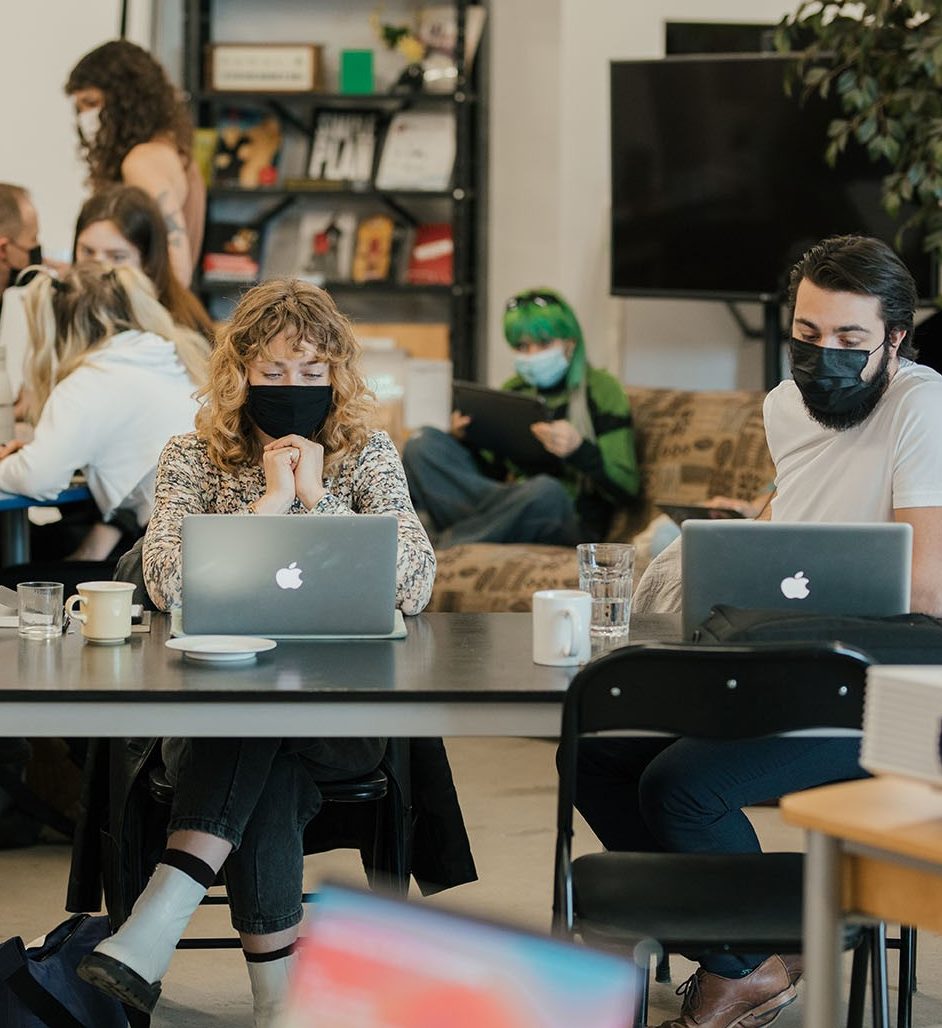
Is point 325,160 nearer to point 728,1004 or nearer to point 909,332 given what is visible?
point 909,332

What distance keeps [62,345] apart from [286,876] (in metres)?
1.85

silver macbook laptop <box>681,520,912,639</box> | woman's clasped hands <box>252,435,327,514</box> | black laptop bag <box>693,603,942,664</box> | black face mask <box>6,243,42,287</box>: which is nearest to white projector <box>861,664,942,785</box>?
black laptop bag <box>693,603,942,664</box>

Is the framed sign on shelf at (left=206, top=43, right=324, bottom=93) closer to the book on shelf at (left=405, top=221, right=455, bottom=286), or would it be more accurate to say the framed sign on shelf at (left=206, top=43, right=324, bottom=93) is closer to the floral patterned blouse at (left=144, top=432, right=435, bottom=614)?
the book on shelf at (left=405, top=221, right=455, bottom=286)

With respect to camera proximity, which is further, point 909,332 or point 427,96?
point 427,96

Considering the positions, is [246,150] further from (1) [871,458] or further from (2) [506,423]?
(1) [871,458]

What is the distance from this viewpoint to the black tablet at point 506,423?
4.77 metres

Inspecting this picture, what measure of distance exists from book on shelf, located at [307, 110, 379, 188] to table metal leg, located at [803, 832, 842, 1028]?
5.16 meters

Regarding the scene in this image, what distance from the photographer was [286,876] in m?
2.31

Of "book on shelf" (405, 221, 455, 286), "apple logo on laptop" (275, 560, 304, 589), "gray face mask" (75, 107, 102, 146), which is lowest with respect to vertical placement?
"apple logo on laptop" (275, 560, 304, 589)

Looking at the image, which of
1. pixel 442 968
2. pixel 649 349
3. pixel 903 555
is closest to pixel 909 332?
pixel 903 555

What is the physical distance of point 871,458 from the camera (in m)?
2.57

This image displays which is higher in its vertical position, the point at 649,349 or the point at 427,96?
the point at 427,96

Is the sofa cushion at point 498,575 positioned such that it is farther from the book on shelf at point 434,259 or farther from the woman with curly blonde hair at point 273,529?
the book on shelf at point 434,259

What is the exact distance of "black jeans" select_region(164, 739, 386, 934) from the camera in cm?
225
